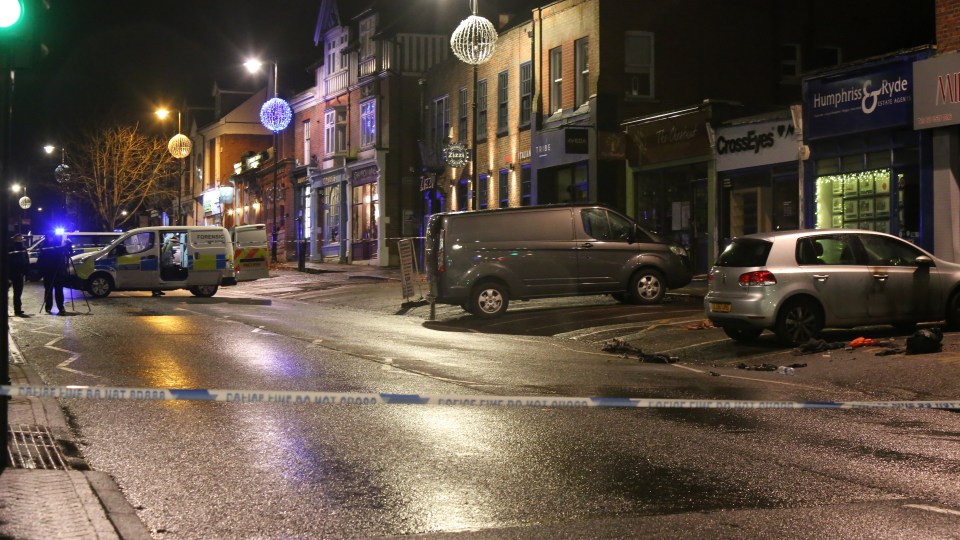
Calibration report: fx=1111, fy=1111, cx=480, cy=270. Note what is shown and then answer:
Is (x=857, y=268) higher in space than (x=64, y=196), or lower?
lower

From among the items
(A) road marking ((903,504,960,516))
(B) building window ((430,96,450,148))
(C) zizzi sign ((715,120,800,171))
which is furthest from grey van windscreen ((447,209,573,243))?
(B) building window ((430,96,450,148))

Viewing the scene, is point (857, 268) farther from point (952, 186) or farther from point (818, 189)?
point (818, 189)

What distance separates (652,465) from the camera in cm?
775

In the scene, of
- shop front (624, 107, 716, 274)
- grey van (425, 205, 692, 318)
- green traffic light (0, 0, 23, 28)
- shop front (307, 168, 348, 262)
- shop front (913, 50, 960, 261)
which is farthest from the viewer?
shop front (307, 168, 348, 262)

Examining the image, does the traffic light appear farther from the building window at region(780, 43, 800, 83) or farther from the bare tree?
the bare tree

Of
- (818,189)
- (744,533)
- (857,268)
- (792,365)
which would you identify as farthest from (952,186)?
(744,533)

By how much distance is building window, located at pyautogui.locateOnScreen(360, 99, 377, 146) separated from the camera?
48.8m

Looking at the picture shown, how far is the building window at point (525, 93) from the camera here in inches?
1428

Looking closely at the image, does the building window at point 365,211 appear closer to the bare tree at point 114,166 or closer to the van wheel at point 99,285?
the van wheel at point 99,285

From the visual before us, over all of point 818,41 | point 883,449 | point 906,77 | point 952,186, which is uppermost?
point 818,41

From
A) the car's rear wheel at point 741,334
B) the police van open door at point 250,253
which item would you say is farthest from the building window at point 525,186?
the car's rear wheel at point 741,334

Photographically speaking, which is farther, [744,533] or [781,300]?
[781,300]

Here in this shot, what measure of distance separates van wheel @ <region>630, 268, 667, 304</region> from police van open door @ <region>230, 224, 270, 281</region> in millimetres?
17521

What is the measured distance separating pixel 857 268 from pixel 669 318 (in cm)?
456
